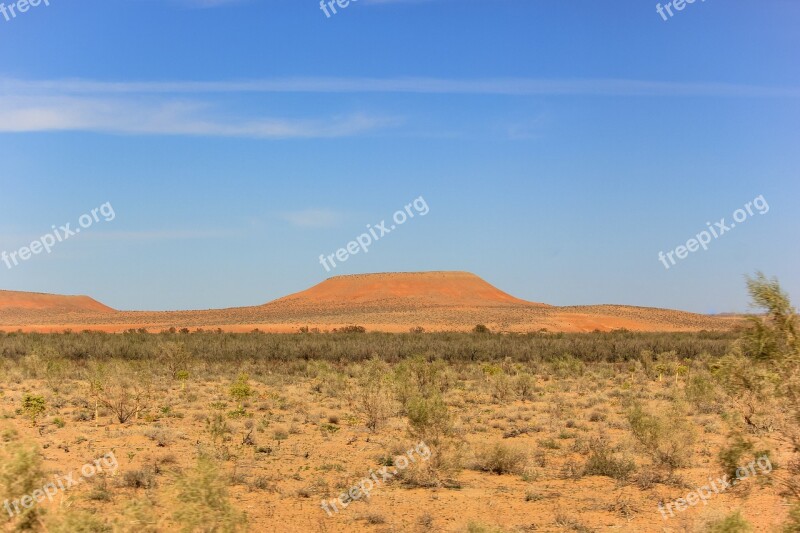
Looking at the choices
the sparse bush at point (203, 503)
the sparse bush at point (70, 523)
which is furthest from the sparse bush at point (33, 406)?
the sparse bush at point (203, 503)

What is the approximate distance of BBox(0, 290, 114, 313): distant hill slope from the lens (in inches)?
5379

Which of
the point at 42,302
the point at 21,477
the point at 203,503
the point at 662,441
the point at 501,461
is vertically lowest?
the point at 501,461

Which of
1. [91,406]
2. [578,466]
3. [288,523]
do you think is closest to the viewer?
[288,523]

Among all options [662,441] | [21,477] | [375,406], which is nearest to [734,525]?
[662,441]

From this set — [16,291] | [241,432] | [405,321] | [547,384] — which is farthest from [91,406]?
[16,291]

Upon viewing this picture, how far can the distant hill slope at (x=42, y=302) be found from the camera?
448ft

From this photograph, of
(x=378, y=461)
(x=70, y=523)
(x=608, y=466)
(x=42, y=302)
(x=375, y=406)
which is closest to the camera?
(x=70, y=523)

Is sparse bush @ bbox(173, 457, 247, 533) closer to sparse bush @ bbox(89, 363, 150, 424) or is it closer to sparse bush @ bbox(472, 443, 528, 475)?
sparse bush @ bbox(472, 443, 528, 475)

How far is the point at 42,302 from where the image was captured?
14488 centimetres

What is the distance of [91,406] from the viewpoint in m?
18.6

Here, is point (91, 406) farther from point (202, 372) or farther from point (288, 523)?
point (288, 523)

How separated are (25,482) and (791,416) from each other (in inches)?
285

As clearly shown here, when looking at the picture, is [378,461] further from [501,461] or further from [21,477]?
[21,477]

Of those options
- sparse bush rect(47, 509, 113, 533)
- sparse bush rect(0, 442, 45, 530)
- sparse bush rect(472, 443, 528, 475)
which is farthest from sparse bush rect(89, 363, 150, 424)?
sparse bush rect(47, 509, 113, 533)
